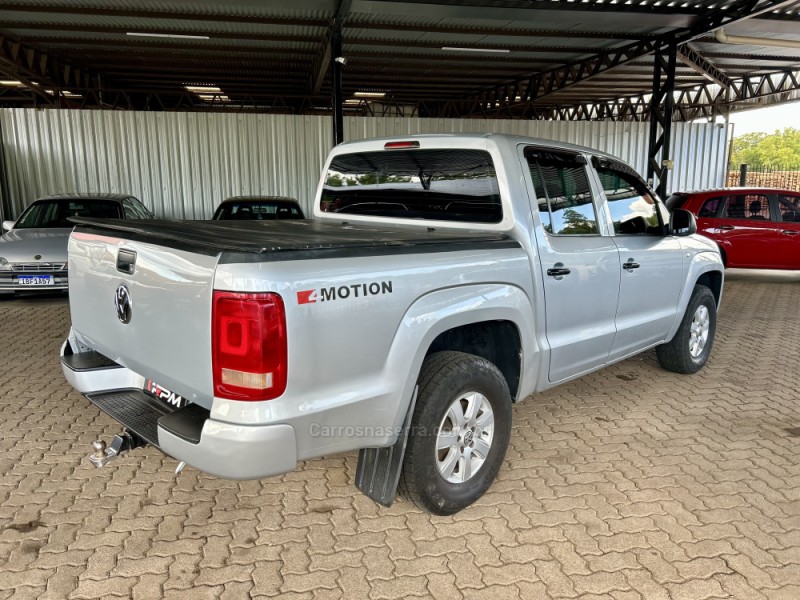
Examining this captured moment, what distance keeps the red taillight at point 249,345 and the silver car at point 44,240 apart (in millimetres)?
6282

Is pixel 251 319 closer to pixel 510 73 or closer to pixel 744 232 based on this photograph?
pixel 744 232

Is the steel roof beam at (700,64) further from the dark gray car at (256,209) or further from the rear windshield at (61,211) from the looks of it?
the rear windshield at (61,211)

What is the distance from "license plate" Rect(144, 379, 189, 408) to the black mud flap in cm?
86

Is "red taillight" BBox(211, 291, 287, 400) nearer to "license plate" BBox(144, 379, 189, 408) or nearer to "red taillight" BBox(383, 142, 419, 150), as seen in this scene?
"license plate" BBox(144, 379, 189, 408)

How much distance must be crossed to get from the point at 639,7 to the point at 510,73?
6277 millimetres

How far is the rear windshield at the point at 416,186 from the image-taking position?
3.40 metres

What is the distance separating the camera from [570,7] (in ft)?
30.4

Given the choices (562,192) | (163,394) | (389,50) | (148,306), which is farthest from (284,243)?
(389,50)

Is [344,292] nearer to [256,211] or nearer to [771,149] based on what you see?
[256,211]

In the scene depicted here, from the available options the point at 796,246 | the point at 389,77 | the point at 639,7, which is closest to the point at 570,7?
the point at 639,7

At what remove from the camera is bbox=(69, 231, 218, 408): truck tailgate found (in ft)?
7.41

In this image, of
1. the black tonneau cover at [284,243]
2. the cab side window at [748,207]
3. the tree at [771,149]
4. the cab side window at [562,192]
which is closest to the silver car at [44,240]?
the black tonneau cover at [284,243]

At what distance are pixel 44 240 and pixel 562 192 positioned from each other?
7123 millimetres

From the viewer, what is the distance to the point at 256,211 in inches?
331
